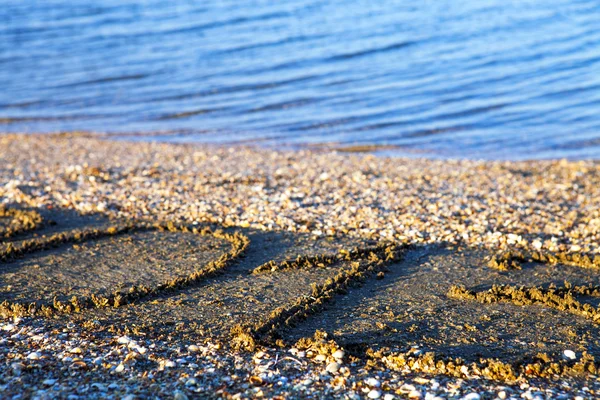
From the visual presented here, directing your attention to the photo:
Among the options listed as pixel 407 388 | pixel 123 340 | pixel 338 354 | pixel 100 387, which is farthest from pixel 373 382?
pixel 123 340

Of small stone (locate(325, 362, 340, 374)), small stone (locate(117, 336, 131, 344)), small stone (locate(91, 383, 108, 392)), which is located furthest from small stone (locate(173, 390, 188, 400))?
small stone (locate(325, 362, 340, 374))

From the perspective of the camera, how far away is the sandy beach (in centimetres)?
515

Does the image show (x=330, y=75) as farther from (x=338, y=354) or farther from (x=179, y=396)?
(x=179, y=396)

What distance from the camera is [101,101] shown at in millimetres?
17531

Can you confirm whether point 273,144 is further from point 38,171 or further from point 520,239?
point 520,239

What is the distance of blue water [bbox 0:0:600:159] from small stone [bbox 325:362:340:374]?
832 centimetres

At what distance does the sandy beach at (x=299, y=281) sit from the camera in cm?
515

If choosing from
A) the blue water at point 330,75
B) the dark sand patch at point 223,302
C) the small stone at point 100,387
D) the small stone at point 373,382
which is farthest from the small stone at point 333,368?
the blue water at point 330,75

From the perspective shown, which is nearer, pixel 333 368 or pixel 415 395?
pixel 415 395

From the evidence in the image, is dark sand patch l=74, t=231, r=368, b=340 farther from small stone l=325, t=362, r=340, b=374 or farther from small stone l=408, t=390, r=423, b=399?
small stone l=408, t=390, r=423, b=399

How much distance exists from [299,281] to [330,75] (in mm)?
12089

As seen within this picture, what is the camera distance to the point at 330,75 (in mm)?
18312

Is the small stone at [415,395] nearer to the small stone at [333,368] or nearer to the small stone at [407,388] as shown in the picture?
the small stone at [407,388]

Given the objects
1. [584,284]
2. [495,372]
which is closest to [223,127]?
[584,284]
